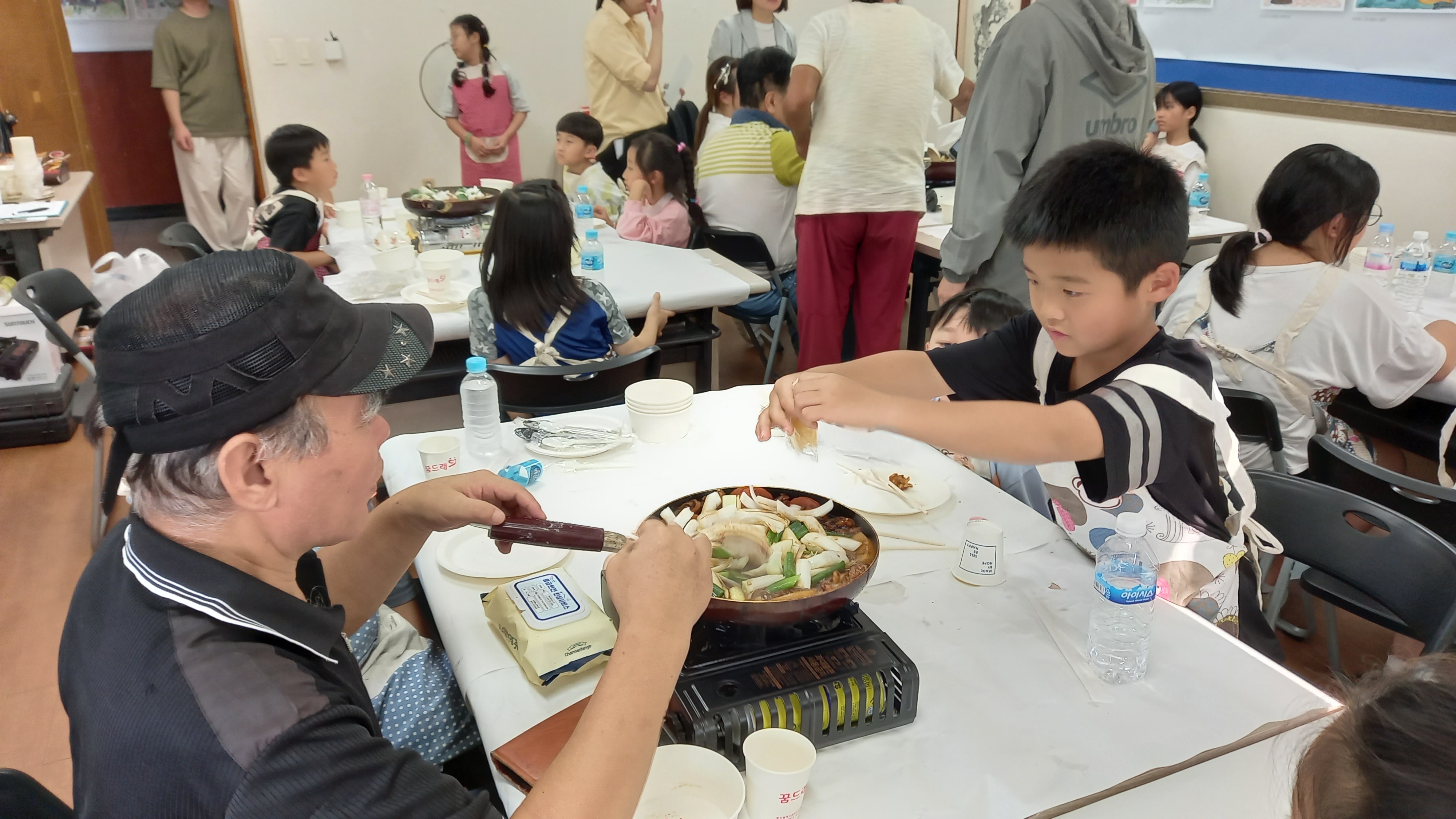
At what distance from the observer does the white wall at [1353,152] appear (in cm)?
399

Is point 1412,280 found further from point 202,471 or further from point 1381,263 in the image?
point 202,471

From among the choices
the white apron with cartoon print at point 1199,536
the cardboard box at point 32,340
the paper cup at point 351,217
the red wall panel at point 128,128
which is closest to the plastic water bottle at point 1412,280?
the white apron with cartoon print at point 1199,536

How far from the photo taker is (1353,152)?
4152mm

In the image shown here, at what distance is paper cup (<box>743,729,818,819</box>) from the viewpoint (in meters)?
0.97

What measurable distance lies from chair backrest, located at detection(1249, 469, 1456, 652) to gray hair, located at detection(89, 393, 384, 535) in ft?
5.32

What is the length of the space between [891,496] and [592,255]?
1932 millimetres

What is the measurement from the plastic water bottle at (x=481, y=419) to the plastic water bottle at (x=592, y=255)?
1.46 m

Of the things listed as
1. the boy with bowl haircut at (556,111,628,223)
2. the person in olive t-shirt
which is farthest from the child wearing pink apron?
the person in olive t-shirt

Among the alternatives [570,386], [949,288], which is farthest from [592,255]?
[949,288]

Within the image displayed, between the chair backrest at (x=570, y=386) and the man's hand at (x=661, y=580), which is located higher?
the man's hand at (x=661, y=580)

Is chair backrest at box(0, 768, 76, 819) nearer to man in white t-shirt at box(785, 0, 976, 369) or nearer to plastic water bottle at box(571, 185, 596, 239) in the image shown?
plastic water bottle at box(571, 185, 596, 239)

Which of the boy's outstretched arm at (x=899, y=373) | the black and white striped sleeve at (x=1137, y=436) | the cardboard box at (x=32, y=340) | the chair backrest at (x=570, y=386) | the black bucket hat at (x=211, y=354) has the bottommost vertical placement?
the cardboard box at (x=32, y=340)

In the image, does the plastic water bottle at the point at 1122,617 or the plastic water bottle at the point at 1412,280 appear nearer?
the plastic water bottle at the point at 1122,617

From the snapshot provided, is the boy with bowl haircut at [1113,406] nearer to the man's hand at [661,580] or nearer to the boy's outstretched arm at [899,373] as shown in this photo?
the boy's outstretched arm at [899,373]
